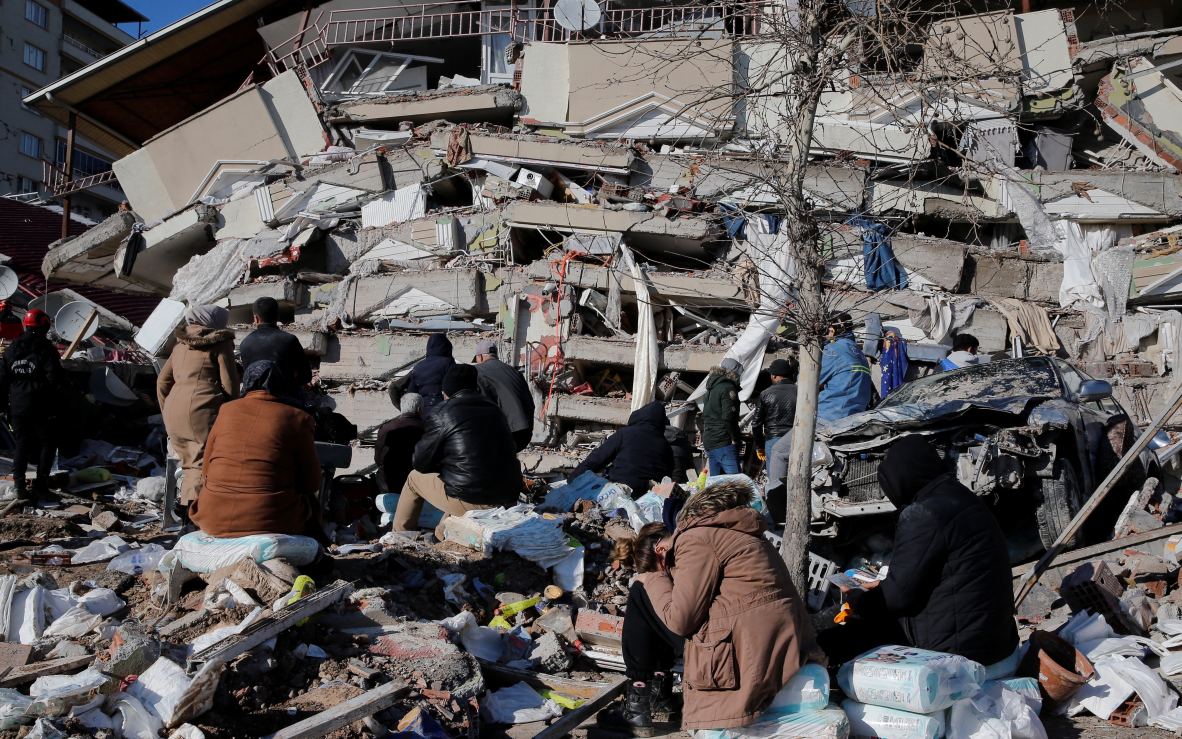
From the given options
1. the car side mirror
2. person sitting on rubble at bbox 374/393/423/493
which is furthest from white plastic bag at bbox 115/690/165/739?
the car side mirror

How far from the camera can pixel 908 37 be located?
17.4ft

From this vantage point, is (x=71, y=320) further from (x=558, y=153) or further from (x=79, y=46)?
(x=79, y=46)

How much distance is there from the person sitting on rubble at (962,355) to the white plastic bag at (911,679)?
6.23 metres

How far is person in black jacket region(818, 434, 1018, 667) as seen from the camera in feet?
13.0

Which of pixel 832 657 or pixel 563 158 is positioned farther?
pixel 563 158

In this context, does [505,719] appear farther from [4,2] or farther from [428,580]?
[4,2]

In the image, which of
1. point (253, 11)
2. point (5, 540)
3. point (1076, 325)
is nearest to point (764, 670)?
point (5, 540)

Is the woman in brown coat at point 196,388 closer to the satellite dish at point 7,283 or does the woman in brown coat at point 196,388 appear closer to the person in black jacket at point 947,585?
the person in black jacket at point 947,585

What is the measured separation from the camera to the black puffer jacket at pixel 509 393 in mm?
7910

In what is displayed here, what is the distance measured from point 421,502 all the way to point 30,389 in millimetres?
3712

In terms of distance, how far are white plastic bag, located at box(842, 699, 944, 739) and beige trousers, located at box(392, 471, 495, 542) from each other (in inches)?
129

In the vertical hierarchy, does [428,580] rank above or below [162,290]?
below

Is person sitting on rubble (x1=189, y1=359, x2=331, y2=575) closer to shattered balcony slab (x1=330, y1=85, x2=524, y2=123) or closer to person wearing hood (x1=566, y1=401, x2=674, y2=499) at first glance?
person wearing hood (x1=566, y1=401, x2=674, y2=499)

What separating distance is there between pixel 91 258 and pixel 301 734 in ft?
49.8
